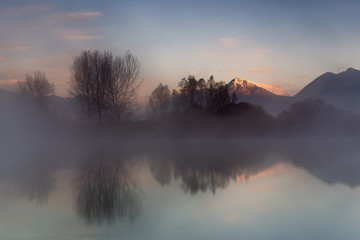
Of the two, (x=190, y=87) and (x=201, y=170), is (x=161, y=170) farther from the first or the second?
(x=190, y=87)

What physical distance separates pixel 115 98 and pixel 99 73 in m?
3.55

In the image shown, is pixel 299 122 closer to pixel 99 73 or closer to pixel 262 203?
pixel 99 73

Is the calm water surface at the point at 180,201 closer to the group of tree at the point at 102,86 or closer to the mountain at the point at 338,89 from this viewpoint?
the group of tree at the point at 102,86

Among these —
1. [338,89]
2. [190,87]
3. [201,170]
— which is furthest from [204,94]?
[338,89]

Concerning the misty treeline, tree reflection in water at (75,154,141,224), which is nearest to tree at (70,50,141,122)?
the misty treeline

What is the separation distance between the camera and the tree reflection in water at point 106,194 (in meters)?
8.41

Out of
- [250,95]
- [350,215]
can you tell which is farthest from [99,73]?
[250,95]

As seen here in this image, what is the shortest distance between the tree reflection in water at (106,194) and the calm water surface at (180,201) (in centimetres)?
3

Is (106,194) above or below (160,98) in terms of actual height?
below

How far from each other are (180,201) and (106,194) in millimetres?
2539

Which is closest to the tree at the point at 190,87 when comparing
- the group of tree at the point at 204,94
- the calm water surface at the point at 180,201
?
the group of tree at the point at 204,94

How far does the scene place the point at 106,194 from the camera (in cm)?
1093

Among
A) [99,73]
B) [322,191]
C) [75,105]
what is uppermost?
[99,73]

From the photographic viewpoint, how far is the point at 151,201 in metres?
9.80
